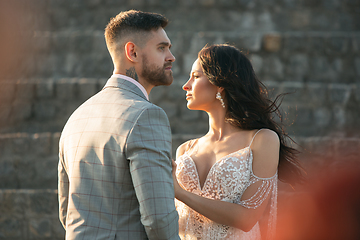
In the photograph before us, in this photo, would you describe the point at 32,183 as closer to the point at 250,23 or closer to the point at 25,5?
the point at 25,5

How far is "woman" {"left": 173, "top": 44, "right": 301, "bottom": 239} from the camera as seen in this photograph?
2.22 meters

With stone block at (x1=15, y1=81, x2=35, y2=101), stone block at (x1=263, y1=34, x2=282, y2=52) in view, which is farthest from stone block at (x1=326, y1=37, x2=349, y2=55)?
stone block at (x1=15, y1=81, x2=35, y2=101)

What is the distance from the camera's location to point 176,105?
486 cm

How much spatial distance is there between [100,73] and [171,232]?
4.02 metres

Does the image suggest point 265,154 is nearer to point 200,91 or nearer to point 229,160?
point 229,160

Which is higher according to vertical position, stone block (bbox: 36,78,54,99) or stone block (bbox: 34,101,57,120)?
stone block (bbox: 36,78,54,99)

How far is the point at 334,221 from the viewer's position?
6.12 feet

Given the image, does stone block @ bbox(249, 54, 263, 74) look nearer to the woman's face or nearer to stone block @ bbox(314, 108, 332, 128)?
stone block @ bbox(314, 108, 332, 128)

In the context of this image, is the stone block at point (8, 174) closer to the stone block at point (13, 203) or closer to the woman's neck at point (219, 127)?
the stone block at point (13, 203)

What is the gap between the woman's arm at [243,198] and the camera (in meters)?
2.19

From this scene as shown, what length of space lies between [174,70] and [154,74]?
3.13m

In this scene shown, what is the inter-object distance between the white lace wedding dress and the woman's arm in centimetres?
3

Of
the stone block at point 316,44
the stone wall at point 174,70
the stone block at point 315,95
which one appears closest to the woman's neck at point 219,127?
the stone wall at point 174,70

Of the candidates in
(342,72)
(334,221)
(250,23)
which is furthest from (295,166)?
(250,23)
